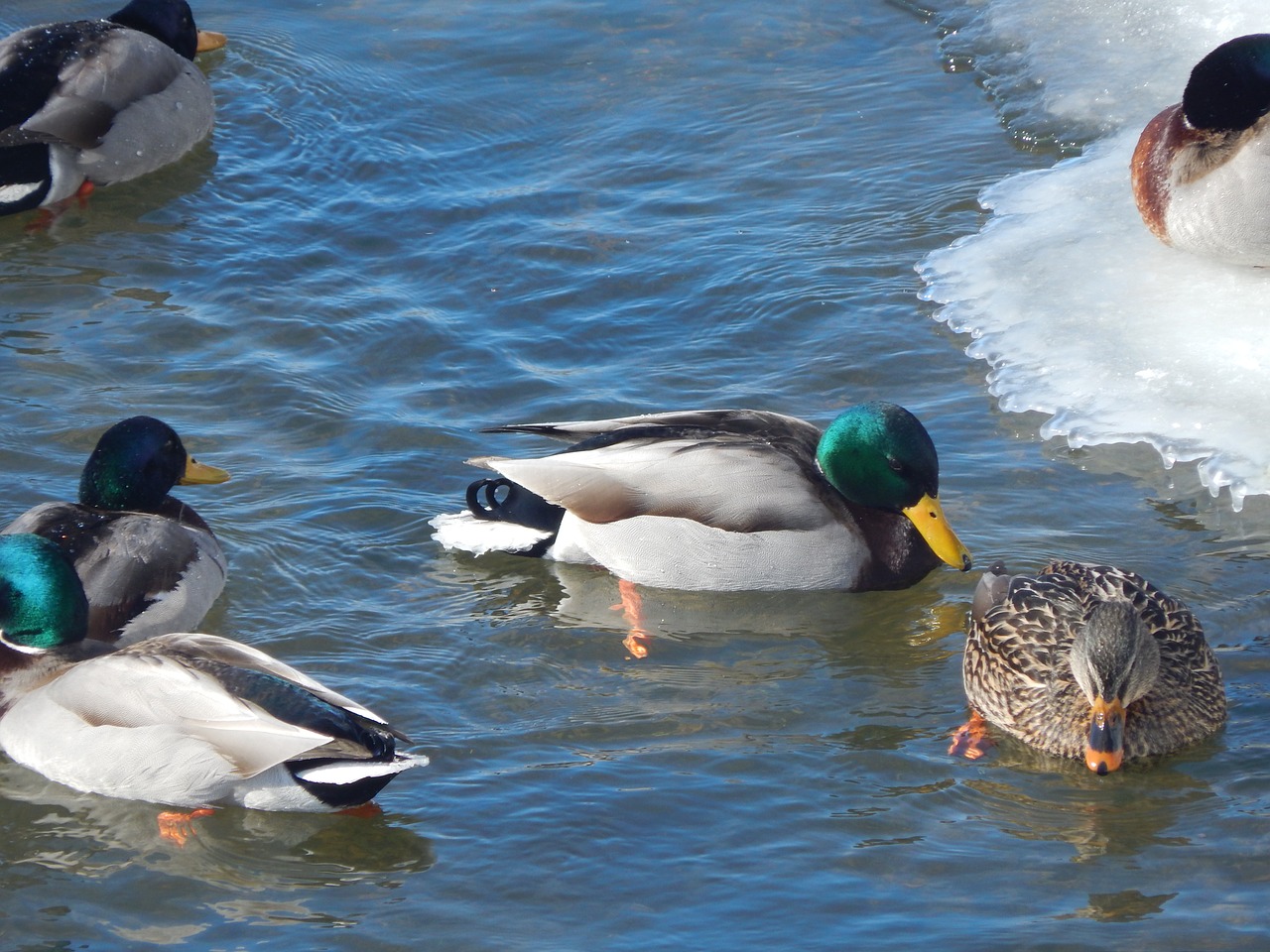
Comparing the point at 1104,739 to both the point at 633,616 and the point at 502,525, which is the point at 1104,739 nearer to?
the point at 633,616

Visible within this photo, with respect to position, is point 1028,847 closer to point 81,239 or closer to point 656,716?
point 656,716

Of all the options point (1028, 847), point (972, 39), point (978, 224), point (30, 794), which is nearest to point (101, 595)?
point (30, 794)

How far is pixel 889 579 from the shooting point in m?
6.33

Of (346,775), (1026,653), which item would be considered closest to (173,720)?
(346,775)

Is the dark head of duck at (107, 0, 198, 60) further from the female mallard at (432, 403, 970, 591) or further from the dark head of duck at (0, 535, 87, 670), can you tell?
the dark head of duck at (0, 535, 87, 670)

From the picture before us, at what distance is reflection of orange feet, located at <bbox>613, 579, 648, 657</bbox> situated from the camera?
233 inches

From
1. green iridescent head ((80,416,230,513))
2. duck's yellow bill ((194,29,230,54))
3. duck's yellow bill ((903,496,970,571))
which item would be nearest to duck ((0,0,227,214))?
duck's yellow bill ((194,29,230,54))

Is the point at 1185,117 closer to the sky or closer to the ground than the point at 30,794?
closer to the sky

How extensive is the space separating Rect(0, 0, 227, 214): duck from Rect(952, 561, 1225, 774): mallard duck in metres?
5.97

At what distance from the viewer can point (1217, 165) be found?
807 centimetres

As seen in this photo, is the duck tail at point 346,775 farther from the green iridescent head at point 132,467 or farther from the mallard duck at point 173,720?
the green iridescent head at point 132,467

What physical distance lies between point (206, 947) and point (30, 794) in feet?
3.54

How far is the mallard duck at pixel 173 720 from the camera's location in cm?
480

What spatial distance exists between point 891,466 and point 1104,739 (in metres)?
1.64
